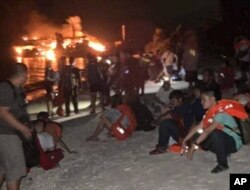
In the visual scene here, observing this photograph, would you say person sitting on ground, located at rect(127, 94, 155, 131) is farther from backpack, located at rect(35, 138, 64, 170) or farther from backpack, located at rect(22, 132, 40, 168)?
backpack, located at rect(22, 132, 40, 168)

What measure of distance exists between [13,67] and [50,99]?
7442 millimetres

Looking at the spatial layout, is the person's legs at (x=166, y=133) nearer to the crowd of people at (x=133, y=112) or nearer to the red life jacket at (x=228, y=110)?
the crowd of people at (x=133, y=112)

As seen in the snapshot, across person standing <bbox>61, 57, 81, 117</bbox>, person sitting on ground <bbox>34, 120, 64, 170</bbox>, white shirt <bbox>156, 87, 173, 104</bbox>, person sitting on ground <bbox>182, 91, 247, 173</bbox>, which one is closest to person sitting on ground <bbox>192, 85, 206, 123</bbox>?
person sitting on ground <bbox>182, 91, 247, 173</bbox>

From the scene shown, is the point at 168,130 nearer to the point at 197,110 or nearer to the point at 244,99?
the point at 197,110

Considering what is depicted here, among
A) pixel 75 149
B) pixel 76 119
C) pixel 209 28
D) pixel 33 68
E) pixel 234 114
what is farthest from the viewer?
pixel 209 28

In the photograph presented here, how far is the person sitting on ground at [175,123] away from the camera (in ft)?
25.0

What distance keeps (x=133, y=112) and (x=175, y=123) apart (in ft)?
5.21

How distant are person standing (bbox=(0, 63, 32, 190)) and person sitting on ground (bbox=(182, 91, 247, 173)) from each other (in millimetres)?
2496

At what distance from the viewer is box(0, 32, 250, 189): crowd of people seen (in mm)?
5434

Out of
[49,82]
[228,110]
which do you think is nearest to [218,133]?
[228,110]

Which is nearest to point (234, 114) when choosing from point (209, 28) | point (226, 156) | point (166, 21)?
point (226, 156)

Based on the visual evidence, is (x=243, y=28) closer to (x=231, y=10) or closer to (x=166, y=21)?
(x=231, y=10)

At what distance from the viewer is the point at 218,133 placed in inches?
249

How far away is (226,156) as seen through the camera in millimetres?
6527
